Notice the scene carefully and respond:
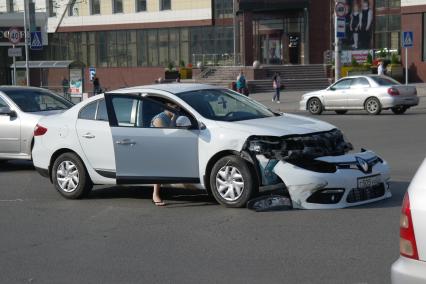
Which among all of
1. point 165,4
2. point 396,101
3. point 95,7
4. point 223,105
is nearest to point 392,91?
point 396,101

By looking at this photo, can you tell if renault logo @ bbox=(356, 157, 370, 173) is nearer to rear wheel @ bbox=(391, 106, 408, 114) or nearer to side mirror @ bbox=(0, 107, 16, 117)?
side mirror @ bbox=(0, 107, 16, 117)

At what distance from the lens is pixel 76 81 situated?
37.3 metres

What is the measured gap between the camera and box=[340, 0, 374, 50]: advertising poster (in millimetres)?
46781

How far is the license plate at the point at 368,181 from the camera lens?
8992mm

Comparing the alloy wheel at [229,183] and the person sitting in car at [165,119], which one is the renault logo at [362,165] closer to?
the alloy wheel at [229,183]

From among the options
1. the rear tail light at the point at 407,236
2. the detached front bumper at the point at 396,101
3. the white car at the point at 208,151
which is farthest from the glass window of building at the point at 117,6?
the rear tail light at the point at 407,236

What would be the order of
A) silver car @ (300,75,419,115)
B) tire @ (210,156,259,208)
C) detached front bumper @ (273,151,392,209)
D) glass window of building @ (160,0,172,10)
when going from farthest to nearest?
glass window of building @ (160,0,172,10)
silver car @ (300,75,419,115)
tire @ (210,156,259,208)
detached front bumper @ (273,151,392,209)

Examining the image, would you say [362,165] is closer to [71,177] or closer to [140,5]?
[71,177]

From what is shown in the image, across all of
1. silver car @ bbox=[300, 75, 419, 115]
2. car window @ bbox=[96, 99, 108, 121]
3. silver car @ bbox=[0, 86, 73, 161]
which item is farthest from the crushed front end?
silver car @ bbox=[300, 75, 419, 115]

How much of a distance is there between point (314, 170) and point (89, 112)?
3.43 meters

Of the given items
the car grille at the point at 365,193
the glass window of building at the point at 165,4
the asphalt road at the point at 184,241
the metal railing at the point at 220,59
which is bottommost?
the asphalt road at the point at 184,241

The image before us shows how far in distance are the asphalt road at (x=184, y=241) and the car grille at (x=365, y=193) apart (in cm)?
14

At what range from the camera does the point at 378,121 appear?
909 inches

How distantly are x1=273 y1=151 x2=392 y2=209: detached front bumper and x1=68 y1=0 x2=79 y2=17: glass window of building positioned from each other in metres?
57.2
